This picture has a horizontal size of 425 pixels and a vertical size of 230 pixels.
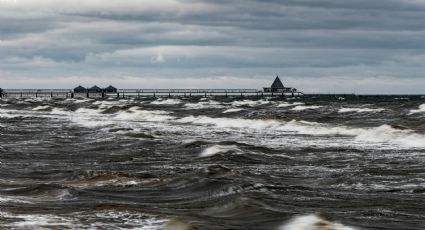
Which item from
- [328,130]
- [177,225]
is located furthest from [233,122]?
[177,225]

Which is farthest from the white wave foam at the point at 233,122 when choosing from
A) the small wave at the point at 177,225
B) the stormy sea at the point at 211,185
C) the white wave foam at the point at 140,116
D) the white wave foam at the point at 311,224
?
the small wave at the point at 177,225

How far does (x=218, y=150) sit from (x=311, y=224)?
601 inches

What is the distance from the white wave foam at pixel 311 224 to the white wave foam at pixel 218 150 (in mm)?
13642

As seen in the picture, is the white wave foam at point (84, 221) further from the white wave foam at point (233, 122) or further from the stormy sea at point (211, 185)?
the white wave foam at point (233, 122)

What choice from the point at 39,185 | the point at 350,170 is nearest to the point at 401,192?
the point at 350,170

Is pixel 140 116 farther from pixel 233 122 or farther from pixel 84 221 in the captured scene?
pixel 84 221

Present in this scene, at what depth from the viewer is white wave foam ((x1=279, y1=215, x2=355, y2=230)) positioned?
505 inches

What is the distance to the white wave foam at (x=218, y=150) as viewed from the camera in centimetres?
2762

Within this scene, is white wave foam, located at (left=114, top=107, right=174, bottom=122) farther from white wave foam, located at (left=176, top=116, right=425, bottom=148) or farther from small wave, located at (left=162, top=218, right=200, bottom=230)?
small wave, located at (left=162, top=218, right=200, bottom=230)

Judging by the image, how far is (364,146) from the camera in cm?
3175

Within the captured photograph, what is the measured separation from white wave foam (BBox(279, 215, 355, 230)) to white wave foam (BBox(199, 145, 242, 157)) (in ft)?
44.8

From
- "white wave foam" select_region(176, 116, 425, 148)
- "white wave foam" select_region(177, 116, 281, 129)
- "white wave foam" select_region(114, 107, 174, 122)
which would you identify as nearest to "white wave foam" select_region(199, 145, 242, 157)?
"white wave foam" select_region(176, 116, 425, 148)

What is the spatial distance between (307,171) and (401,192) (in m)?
4.92

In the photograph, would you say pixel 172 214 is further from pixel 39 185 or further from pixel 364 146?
pixel 364 146
